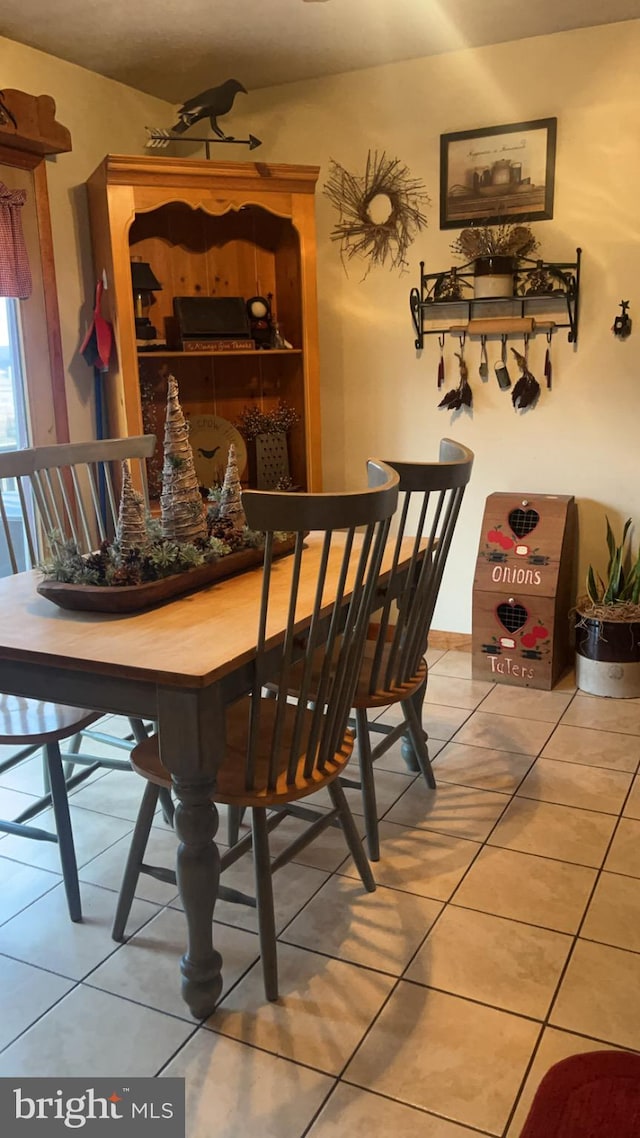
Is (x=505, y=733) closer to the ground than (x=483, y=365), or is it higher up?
closer to the ground

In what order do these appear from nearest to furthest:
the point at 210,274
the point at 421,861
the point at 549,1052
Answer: the point at 549,1052 → the point at 421,861 → the point at 210,274

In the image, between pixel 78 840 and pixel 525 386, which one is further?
pixel 525 386

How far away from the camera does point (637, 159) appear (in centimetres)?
320

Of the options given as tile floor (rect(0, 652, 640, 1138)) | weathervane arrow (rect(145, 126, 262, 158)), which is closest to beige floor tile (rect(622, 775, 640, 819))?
tile floor (rect(0, 652, 640, 1138))

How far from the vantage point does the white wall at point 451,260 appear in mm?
3256

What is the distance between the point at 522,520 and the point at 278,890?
1853 millimetres

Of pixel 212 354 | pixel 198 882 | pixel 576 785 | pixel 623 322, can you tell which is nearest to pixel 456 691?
pixel 576 785

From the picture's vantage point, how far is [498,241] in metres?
3.44

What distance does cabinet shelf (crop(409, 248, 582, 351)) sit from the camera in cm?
338

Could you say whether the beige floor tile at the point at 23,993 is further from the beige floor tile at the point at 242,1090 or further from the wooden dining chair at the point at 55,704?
the beige floor tile at the point at 242,1090

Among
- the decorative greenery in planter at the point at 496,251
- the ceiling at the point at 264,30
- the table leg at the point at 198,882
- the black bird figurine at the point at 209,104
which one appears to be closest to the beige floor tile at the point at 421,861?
the table leg at the point at 198,882

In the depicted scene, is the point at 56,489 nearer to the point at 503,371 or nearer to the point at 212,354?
the point at 212,354

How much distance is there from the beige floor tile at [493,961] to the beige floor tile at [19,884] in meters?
0.95

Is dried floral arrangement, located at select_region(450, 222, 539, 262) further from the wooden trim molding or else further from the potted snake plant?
the wooden trim molding
